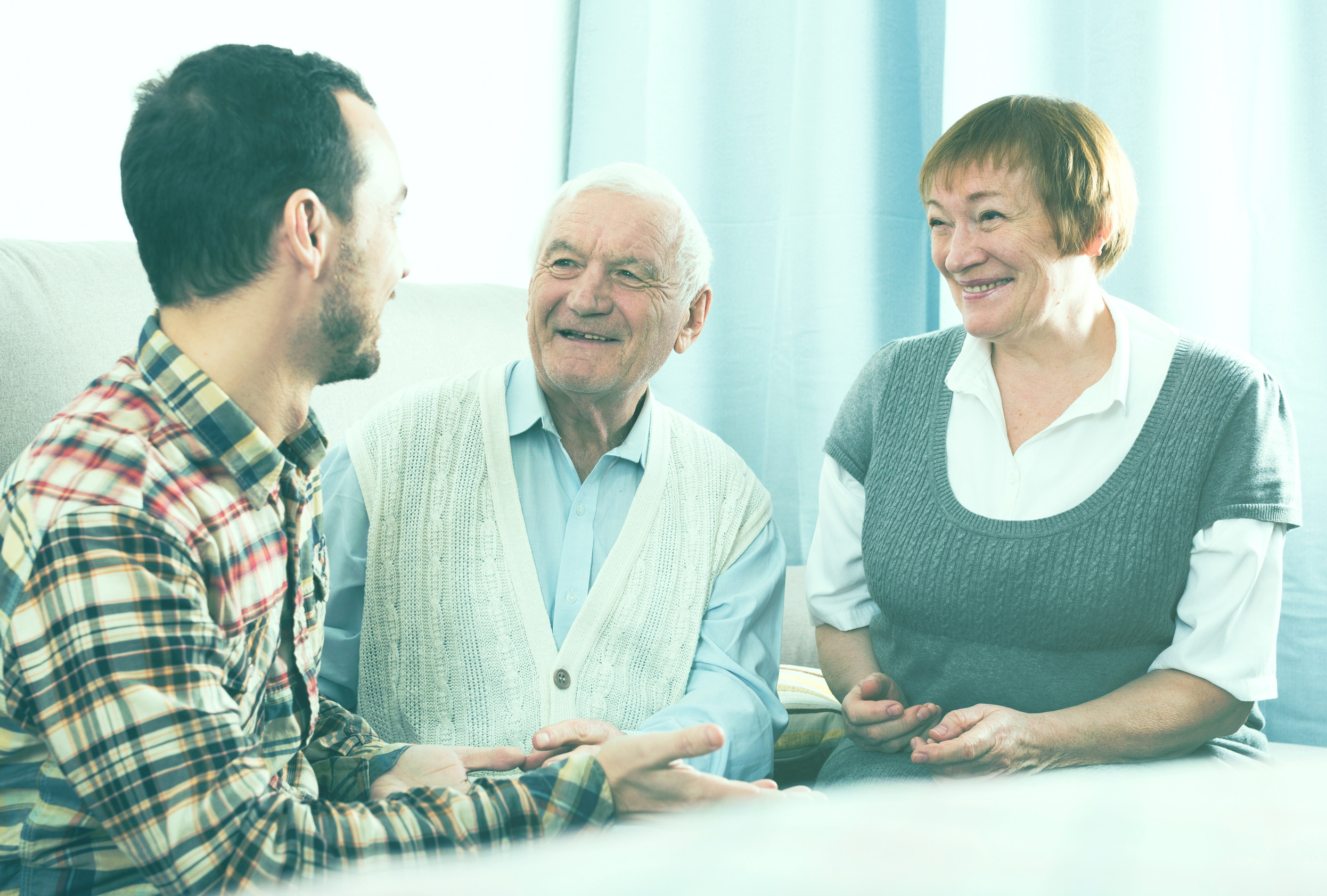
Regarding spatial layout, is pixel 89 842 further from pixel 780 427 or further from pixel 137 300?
pixel 780 427

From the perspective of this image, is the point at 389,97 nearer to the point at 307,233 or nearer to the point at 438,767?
the point at 307,233

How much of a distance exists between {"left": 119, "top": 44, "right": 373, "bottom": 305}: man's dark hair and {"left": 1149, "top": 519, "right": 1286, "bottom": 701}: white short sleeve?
1061mm

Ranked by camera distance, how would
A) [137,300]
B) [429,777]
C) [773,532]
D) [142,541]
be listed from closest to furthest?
[142,541], [429,777], [137,300], [773,532]

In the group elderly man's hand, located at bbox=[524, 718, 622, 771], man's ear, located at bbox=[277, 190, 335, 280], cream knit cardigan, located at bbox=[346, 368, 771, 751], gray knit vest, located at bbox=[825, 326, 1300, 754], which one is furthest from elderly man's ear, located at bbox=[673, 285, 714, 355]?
man's ear, located at bbox=[277, 190, 335, 280]

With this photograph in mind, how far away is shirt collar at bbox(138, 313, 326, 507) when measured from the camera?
826 mm

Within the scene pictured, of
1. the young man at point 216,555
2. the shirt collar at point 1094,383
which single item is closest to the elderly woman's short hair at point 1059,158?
the shirt collar at point 1094,383

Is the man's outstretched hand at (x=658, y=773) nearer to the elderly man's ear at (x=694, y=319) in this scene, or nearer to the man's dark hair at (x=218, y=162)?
the man's dark hair at (x=218, y=162)

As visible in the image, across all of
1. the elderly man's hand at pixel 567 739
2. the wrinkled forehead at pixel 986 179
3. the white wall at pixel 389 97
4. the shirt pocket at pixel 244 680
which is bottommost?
the elderly man's hand at pixel 567 739

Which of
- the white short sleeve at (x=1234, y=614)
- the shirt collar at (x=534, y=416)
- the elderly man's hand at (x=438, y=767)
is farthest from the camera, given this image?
the shirt collar at (x=534, y=416)

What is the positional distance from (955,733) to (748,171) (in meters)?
1.38

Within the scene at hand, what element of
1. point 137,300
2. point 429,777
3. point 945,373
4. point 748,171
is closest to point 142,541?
point 429,777

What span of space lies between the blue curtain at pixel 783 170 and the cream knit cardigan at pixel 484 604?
0.80m

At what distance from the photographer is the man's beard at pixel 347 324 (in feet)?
3.01

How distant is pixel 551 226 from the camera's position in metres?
1.41
